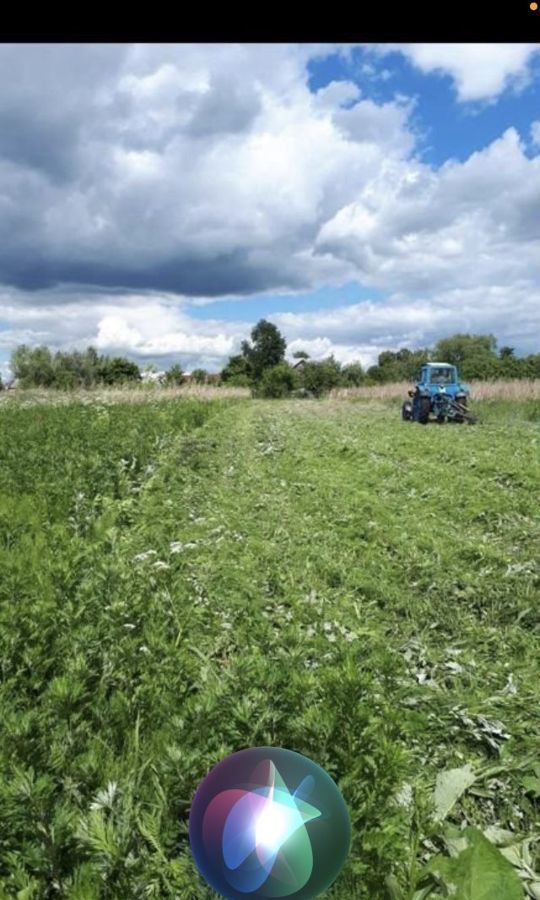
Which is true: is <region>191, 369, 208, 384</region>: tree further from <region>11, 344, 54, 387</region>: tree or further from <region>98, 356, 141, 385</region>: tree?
<region>98, 356, 141, 385</region>: tree

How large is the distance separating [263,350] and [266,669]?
2429 inches

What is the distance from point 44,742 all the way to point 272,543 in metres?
3.65

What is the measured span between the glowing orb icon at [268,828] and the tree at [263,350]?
59.9 meters

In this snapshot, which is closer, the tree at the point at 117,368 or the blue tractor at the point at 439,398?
the blue tractor at the point at 439,398

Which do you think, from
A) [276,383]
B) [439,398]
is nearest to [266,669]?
[439,398]

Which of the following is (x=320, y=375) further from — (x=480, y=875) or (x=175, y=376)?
(x=480, y=875)

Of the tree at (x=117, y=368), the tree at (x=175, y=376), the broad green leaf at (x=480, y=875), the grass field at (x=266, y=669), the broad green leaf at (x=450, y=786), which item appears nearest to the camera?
the broad green leaf at (x=480, y=875)

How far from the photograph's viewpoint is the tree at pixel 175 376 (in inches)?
1274

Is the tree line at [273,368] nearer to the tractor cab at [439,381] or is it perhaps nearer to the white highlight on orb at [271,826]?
the tractor cab at [439,381]

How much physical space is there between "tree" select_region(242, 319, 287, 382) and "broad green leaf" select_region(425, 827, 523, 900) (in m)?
59.8

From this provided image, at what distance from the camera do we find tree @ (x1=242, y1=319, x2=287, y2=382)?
6244 centimetres

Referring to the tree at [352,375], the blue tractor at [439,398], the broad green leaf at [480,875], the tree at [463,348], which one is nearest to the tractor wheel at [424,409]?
the blue tractor at [439,398]

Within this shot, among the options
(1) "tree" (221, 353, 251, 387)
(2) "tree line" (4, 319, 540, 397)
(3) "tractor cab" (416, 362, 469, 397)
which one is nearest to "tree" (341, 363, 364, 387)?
(2) "tree line" (4, 319, 540, 397)

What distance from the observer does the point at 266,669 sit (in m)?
2.59
